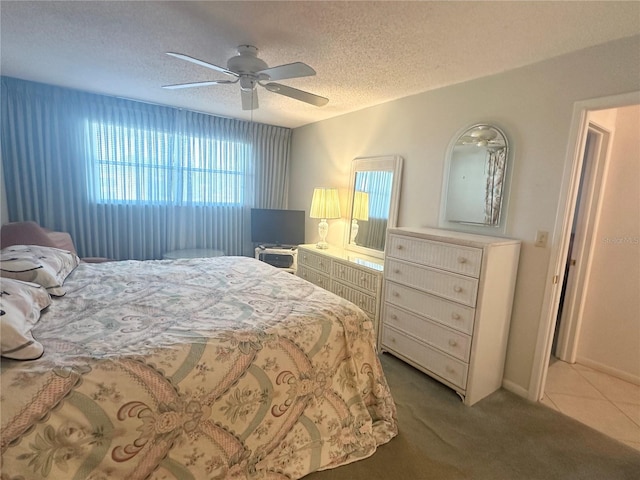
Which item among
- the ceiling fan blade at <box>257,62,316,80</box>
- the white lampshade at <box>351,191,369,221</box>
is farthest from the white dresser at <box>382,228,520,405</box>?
the ceiling fan blade at <box>257,62,316,80</box>

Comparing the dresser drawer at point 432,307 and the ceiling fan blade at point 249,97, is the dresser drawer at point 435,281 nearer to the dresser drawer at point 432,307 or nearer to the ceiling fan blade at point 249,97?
the dresser drawer at point 432,307

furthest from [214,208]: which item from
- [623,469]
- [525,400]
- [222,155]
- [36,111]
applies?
[623,469]

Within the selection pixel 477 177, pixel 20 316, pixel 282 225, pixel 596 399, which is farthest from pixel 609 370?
pixel 20 316

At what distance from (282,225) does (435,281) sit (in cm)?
233

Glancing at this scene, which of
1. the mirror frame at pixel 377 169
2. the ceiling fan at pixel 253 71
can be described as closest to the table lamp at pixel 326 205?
the mirror frame at pixel 377 169

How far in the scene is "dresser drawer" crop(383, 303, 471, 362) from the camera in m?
2.18

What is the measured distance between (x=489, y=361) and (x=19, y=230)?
3812 mm

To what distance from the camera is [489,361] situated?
88.7 inches

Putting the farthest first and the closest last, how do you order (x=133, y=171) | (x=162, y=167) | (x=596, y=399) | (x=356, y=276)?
(x=162, y=167)
(x=133, y=171)
(x=356, y=276)
(x=596, y=399)

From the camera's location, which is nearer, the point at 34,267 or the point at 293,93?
the point at 34,267

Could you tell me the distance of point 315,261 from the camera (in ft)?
11.6

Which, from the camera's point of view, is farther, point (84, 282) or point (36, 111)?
point (36, 111)

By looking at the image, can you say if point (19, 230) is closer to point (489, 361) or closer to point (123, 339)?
point (123, 339)

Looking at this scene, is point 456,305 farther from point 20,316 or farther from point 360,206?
point 20,316
